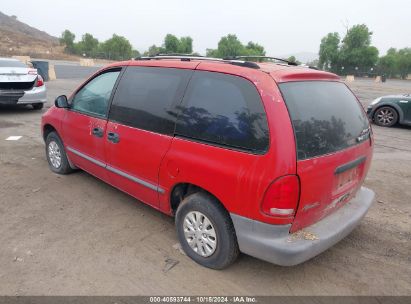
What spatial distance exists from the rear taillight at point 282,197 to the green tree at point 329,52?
75.3 m

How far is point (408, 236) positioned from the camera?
3734mm

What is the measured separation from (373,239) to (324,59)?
77917 millimetres

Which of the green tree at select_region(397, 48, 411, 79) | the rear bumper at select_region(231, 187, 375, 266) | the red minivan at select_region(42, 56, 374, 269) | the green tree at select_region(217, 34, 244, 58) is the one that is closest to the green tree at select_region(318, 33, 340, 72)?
the green tree at select_region(397, 48, 411, 79)

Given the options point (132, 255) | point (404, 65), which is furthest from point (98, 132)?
point (404, 65)

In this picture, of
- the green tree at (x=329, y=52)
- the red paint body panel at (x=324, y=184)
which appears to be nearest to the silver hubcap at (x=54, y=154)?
the red paint body panel at (x=324, y=184)

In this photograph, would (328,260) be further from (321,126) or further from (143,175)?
(143,175)

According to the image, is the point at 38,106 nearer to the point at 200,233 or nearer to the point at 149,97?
the point at 149,97

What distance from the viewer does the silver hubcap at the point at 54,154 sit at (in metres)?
5.05

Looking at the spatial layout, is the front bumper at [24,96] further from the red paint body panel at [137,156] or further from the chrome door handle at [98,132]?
the red paint body panel at [137,156]

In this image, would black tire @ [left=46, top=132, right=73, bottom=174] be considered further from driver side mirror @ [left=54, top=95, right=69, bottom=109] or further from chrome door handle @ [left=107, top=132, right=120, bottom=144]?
chrome door handle @ [left=107, top=132, right=120, bottom=144]

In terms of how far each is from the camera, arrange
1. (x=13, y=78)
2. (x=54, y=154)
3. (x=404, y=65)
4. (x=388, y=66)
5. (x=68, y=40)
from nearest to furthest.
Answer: (x=54, y=154), (x=13, y=78), (x=404, y=65), (x=388, y=66), (x=68, y=40)

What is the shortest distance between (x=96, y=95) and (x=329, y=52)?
252 ft

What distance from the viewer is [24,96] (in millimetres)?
9328

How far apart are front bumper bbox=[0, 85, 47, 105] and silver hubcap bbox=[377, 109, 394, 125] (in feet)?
30.8
